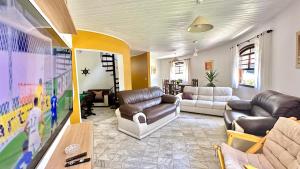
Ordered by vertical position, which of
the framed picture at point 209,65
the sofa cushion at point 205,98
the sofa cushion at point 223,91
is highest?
the framed picture at point 209,65

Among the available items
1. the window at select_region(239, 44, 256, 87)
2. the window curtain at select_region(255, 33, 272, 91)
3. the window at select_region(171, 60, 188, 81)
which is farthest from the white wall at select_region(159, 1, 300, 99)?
the window at select_region(171, 60, 188, 81)

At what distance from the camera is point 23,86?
30.0 inches

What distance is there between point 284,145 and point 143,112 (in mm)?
2432

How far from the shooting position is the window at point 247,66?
15.3ft

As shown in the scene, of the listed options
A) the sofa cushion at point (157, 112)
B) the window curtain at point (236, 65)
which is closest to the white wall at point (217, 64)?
the window curtain at point (236, 65)

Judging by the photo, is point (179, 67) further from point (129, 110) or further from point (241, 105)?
point (129, 110)

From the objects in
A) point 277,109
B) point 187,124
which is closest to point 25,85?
point 277,109

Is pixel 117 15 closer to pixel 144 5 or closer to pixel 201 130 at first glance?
pixel 144 5

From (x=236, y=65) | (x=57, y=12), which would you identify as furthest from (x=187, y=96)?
(x=57, y=12)

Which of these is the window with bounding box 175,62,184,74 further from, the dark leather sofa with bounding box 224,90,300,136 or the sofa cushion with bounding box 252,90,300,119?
the sofa cushion with bounding box 252,90,300,119

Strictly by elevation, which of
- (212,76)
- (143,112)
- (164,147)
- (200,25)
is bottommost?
(164,147)

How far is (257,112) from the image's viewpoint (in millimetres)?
2846

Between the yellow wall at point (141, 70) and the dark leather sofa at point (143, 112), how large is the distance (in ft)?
10.3

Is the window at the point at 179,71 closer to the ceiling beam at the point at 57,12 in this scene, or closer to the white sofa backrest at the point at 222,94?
the white sofa backrest at the point at 222,94
